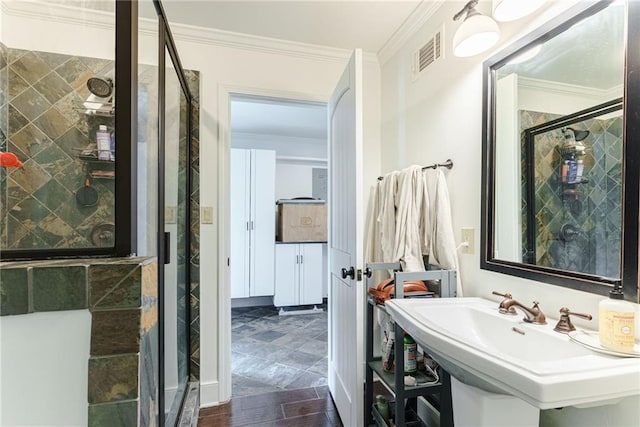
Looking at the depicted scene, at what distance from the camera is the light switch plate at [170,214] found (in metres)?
1.45

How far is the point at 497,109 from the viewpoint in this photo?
1.27 m

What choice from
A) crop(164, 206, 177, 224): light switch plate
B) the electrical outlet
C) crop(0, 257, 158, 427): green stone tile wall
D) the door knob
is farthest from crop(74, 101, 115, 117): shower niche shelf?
the electrical outlet

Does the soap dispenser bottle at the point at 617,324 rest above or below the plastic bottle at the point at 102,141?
below

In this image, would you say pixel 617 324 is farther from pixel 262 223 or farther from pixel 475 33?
pixel 262 223

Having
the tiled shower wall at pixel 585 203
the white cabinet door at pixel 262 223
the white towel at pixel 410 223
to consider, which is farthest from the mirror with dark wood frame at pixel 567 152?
the white cabinet door at pixel 262 223

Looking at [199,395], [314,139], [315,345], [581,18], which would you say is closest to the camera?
[581,18]

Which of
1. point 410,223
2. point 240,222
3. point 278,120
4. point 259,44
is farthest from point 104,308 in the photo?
point 278,120

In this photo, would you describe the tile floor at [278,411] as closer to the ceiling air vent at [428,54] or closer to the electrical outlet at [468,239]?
the electrical outlet at [468,239]

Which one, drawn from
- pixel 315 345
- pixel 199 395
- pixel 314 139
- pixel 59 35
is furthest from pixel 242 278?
pixel 59 35

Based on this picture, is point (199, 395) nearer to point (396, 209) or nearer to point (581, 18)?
point (396, 209)

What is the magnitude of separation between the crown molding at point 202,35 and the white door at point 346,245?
0.50m

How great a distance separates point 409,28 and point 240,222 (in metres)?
2.75

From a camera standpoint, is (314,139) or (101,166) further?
(314,139)

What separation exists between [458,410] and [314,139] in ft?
12.8
